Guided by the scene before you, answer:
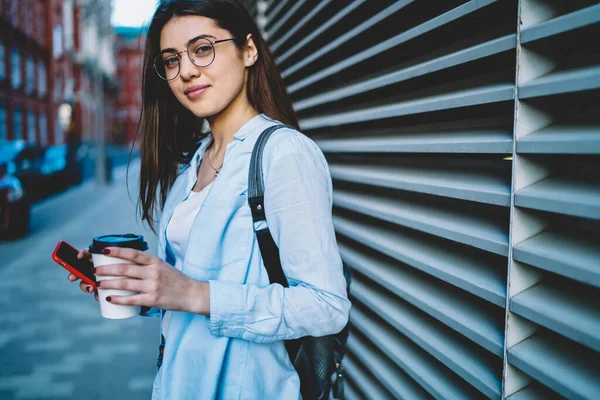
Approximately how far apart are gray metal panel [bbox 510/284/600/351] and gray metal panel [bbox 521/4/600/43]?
1.87ft

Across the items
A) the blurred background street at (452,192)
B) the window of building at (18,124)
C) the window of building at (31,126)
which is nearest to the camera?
the blurred background street at (452,192)

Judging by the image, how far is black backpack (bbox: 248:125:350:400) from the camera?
53.4 inches

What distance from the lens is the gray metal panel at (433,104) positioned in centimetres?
121

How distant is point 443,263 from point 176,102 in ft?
4.37

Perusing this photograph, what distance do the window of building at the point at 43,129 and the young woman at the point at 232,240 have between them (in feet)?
100

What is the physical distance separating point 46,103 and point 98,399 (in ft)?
99.5

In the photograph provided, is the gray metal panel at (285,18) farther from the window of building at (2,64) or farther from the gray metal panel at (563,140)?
the window of building at (2,64)

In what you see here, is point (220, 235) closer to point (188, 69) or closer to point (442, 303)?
point (188, 69)

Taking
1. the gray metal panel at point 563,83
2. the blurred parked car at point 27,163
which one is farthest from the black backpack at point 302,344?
the blurred parked car at point 27,163

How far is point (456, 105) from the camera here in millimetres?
1396

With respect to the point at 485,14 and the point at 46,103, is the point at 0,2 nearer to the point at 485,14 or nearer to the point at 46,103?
the point at 46,103

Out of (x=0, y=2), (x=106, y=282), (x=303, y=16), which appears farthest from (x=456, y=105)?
(x=0, y=2)

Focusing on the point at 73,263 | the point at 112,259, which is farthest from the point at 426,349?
the point at 73,263

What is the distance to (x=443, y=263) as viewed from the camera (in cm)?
151
